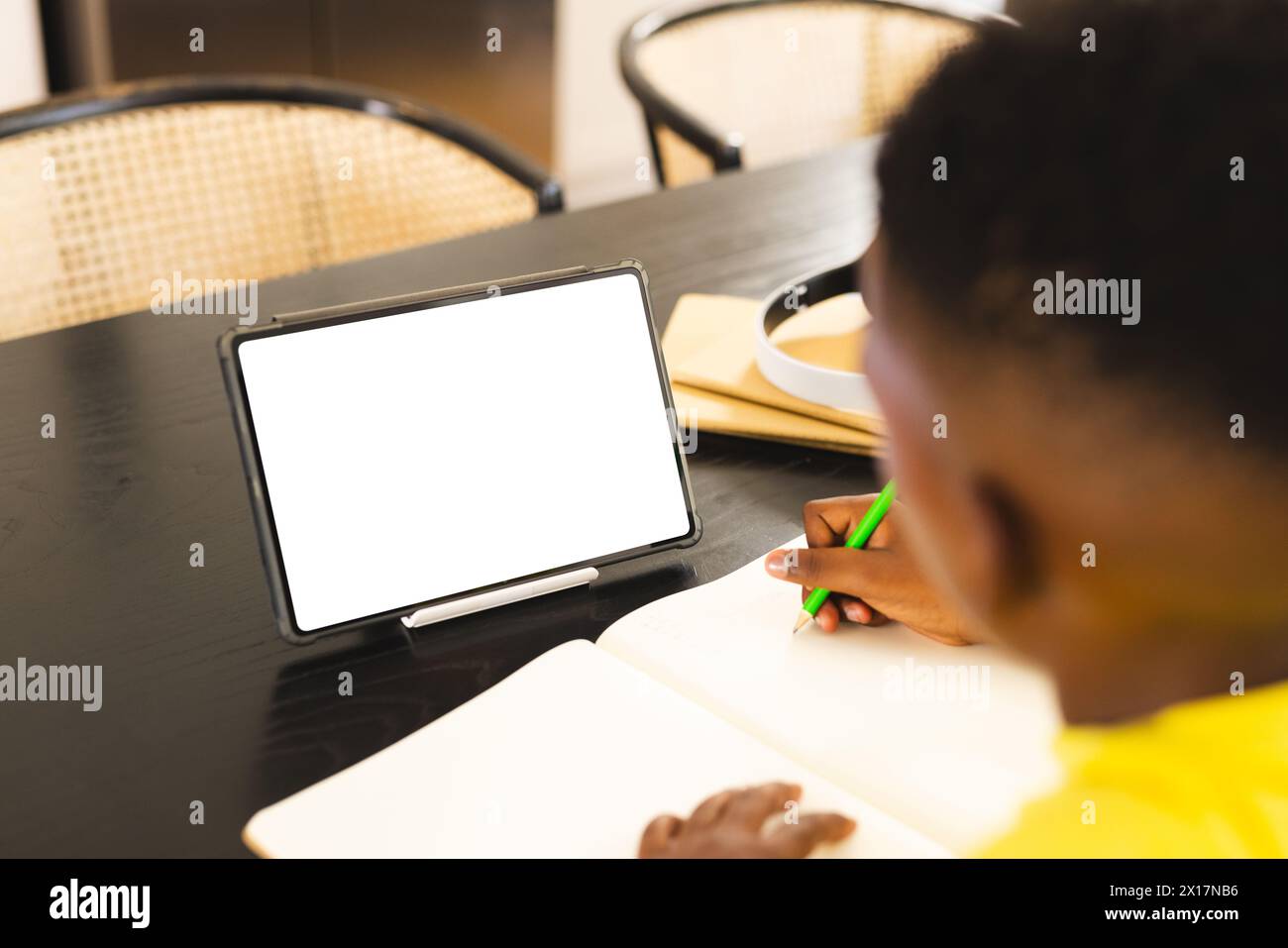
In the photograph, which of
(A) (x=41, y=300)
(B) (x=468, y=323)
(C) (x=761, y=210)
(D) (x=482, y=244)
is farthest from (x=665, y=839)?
(A) (x=41, y=300)

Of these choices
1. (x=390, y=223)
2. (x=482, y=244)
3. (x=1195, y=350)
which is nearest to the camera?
(x=1195, y=350)

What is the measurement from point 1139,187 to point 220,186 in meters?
1.31

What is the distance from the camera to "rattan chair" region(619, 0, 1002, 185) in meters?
1.82

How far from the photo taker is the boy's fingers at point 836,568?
69 centimetres

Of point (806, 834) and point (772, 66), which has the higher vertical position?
point (772, 66)

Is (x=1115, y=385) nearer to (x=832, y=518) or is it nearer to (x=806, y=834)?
(x=806, y=834)

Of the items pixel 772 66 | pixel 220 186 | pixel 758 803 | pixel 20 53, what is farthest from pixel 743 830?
pixel 20 53

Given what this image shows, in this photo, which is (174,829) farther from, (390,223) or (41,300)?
(390,223)

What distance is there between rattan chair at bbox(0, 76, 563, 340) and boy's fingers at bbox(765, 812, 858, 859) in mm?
1039

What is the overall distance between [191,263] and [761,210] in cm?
66

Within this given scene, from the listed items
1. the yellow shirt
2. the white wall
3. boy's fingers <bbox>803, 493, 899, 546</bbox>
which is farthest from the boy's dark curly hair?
the white wall

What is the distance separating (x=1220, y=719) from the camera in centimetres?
45

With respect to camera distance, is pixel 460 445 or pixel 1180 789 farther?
pixel 460 445

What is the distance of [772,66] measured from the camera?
199 cm
